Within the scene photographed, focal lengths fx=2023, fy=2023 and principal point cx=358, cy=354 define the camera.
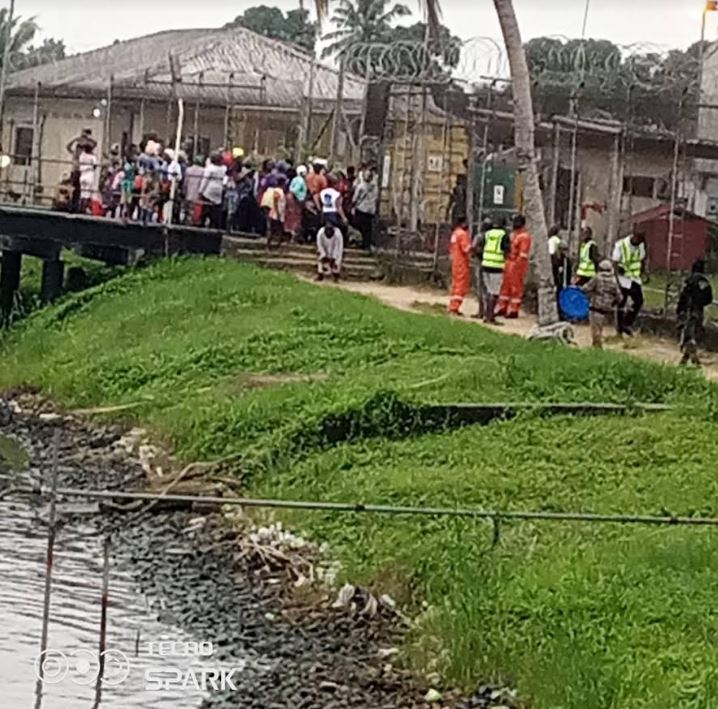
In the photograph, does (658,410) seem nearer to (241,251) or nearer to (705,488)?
(705,488)

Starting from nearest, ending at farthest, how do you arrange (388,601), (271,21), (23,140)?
(388,601)
(23,140)
(271,21)

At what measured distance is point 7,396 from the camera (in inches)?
1088

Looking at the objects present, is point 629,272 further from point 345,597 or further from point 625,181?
point 345,597

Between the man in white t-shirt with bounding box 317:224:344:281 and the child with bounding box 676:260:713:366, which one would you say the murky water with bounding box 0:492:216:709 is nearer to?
the child with bounding box 676:260:713:366

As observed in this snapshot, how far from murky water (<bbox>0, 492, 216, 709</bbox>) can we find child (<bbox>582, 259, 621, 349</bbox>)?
9.34 meters

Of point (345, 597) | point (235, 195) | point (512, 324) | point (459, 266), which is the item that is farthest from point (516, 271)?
point (345, 597)

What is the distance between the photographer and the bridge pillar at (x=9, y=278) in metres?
35.7

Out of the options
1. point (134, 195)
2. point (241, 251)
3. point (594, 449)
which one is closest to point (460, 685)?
point (594, 449)

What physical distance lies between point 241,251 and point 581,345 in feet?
27.4

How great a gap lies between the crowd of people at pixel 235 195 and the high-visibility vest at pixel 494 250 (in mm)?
4822

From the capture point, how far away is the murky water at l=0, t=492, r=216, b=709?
12375 mm

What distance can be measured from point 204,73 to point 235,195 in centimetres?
1120

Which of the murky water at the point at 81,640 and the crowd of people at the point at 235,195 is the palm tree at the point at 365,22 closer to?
the crowd of people at the point at 235,195

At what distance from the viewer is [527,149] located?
24.7 metres
